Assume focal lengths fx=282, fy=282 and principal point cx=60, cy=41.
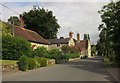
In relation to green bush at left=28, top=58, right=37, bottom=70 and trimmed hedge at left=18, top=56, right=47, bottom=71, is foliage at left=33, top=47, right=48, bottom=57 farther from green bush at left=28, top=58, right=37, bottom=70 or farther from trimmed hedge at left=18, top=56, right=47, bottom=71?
green bush at left=28, top=58, right=37, bottom=70

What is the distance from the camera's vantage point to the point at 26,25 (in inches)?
3543

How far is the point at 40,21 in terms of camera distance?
286 feet

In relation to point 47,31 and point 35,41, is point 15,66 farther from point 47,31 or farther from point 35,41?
point 47,31

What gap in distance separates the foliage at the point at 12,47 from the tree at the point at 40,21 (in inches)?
1862

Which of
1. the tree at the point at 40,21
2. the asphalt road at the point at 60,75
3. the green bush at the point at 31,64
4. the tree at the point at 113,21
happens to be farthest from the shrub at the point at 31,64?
the tree at the point at 40,21

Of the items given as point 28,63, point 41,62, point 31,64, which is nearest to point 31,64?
point 31,64

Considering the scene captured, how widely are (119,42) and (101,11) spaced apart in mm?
6091

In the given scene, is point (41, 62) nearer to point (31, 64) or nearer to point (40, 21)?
point (31, 64)

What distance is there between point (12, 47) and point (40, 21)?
49.6m

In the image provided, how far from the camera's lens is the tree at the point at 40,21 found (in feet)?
286

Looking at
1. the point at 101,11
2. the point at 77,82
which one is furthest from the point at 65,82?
the point at 101,11

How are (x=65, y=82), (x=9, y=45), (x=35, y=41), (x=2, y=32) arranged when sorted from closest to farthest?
1. (x=65, y=82)
2. (x=9, y=45)
3. (x=2, y=32)
4. (x=35, y=41)

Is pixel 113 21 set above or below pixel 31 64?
above

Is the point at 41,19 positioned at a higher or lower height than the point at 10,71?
higher
